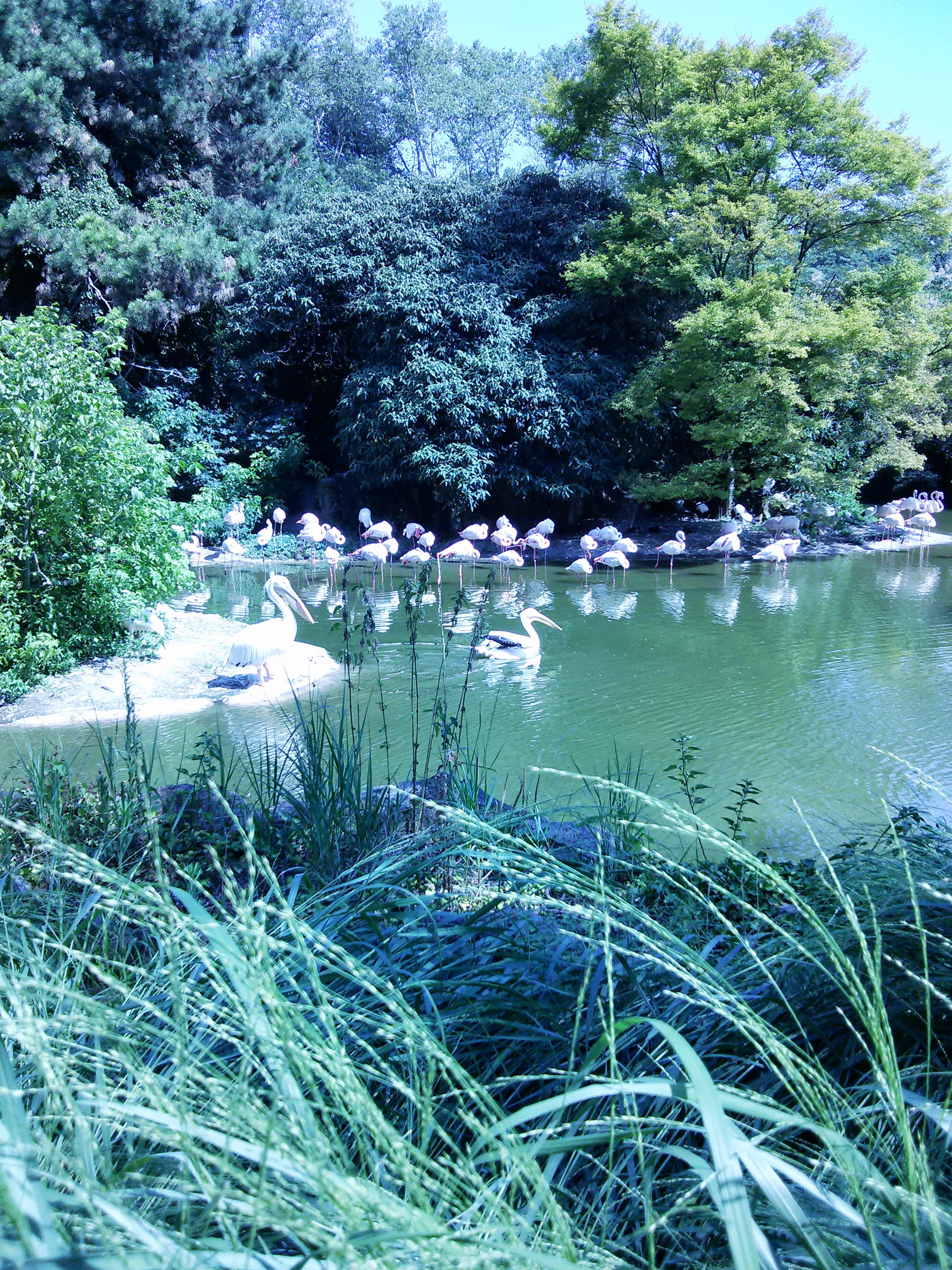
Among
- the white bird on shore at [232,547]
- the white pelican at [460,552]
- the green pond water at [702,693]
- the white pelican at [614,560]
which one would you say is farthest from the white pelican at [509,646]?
the white bird on shore at [232,547]

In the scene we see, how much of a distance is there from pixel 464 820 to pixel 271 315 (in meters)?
17.2

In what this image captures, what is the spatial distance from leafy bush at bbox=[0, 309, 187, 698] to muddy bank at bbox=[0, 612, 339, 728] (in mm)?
224

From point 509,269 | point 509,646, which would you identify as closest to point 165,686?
point 509,646

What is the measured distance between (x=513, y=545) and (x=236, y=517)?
15.7 feet

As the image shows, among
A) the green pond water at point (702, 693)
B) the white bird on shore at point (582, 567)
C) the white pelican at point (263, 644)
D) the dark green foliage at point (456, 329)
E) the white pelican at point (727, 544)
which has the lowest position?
the green pond water at point (702, 693)

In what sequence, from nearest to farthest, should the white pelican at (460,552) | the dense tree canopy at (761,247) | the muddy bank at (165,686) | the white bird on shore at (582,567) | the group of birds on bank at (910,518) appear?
the muddy bank at (165,686) → the white pelican at (460,552) → the white bird on shore at (582,567) → the dense tree canopy at (761,247) → the group of birds on bank at (910,518)

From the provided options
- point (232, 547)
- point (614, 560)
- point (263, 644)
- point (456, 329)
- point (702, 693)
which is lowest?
point (702, 693)

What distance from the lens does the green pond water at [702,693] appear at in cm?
498

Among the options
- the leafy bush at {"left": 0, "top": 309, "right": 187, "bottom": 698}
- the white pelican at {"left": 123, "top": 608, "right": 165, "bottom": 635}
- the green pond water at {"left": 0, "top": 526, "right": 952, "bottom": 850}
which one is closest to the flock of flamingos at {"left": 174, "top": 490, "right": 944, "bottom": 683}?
the green pond water at {"left": 0, "top": 526, "right": 952, "bottom": 850}

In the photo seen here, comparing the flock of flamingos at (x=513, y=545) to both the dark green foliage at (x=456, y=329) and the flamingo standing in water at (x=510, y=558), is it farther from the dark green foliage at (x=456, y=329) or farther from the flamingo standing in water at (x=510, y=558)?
the dark green foliage at (x=456, y=329)

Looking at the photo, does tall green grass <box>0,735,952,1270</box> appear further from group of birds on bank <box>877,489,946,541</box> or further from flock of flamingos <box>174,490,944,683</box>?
group of birds on bank <box>877,489,946,541</box>

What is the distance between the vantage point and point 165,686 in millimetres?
6988

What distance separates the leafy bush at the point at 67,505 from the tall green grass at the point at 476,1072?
16.3 ft

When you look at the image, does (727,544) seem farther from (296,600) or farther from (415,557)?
(296,600)
